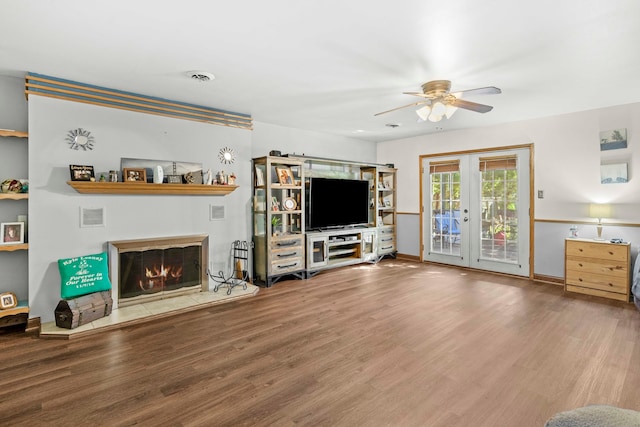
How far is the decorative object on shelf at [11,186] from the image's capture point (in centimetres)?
328

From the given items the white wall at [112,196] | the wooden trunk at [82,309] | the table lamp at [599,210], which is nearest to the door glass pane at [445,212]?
the table lamp at [599,210]

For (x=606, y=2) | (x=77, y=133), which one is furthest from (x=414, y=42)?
(x=77, y=133)

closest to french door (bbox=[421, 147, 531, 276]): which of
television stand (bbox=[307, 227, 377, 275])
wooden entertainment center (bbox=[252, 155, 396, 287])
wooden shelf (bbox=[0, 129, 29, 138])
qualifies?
wooden entertainment center (bbox=[252, 155, 396, 287])

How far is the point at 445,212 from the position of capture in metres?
6.31

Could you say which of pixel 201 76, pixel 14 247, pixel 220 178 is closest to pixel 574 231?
pixel 220 178

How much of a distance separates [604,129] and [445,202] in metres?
2.49

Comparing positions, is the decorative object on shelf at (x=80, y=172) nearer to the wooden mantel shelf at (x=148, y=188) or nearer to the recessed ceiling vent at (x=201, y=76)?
the wooden mantel shelf at (x=148, y=188)

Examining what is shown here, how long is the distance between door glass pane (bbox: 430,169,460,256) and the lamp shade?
2.01 m

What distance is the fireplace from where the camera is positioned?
383cm

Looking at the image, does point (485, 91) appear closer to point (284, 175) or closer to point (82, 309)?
point (284, 175)

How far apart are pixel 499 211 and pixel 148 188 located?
530 centimetres

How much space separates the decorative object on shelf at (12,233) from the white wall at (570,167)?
20.9ft

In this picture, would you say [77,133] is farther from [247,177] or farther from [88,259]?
[247,177]

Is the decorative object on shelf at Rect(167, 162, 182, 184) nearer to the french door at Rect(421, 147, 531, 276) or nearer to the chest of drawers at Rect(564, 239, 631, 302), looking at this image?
the french door at Rect(421, 147, 531, 276)
